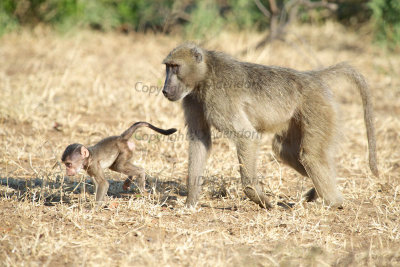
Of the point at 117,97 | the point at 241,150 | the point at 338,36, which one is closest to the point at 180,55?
the point at 241,150

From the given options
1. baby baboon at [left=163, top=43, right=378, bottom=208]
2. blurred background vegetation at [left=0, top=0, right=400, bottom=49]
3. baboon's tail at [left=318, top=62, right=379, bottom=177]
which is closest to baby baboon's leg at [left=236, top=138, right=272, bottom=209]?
baby baboon at [left=163, top=43, right=378, bottom=208]

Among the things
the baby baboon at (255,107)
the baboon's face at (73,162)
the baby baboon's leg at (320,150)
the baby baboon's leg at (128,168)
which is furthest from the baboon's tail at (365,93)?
the baboon's face at (73,162)

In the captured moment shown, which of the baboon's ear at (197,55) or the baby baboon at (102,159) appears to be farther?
the baboon's ear at (197,55)

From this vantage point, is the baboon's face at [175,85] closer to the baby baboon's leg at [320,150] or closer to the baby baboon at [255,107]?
the baby baboon at [255,107]

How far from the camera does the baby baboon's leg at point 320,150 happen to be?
403 cm

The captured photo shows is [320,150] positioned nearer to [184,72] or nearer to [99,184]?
[184,72]

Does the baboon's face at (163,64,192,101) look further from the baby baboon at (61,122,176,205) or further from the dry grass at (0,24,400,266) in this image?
the dry grass at (0,24,400,266)

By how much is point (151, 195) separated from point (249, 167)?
3.01 feet

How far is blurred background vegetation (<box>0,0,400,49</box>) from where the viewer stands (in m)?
9.02

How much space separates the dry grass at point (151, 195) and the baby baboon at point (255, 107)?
0.24 m

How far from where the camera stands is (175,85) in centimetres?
402

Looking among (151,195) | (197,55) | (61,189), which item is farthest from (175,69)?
(61,189)

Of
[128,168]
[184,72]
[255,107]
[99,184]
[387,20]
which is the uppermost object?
[387,20]

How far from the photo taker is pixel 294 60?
9.05m
